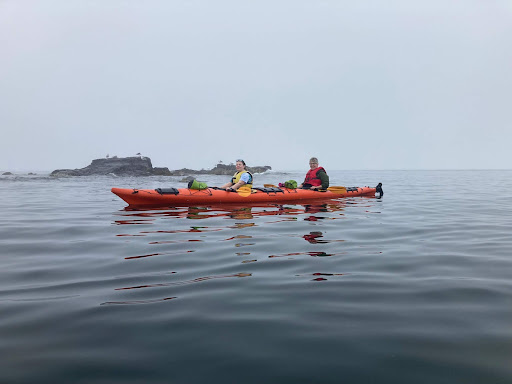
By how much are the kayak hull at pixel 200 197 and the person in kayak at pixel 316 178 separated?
1.09 metres

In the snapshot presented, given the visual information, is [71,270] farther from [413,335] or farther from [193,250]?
[413,335]

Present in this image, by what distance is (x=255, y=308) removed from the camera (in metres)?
3.37

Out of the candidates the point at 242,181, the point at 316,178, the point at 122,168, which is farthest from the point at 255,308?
the point at 122,168

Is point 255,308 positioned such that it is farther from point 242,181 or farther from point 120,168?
point 120,168

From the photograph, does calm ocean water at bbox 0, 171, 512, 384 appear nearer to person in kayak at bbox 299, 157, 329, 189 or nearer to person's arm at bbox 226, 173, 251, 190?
person's arm at bbox 226, 173, 251, 190

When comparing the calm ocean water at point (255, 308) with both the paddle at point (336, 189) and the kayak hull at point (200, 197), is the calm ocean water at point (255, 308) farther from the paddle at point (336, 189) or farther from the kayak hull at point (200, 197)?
the paddle at point (336, 189)

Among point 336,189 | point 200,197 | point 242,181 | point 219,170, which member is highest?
point 219,170

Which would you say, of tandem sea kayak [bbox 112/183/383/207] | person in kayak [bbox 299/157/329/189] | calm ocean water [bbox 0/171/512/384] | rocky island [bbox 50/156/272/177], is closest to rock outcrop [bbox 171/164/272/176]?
rocky island [bbox 50/156/272/177]

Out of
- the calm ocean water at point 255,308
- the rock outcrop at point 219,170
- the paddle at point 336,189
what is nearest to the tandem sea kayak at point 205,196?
the paddle at point 336,189

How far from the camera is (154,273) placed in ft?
14.9

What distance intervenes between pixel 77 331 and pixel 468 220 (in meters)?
9.59

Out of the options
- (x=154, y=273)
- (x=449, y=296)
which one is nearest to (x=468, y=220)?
(x=449, y=296)

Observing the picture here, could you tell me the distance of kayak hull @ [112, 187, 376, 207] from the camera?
1194 cm

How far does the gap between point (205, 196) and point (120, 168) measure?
4337cm
